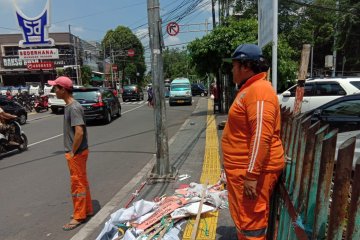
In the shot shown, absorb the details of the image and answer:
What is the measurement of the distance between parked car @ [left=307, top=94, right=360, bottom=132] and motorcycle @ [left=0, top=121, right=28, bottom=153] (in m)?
7.61

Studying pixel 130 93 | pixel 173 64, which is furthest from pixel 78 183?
pixel 173 64

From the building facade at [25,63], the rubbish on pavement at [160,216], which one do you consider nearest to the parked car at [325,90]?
the rubbish on pavement at [160,216]

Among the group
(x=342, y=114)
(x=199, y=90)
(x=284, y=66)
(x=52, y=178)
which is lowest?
(x=199, y=90)

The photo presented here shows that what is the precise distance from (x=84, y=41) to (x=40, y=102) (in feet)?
116

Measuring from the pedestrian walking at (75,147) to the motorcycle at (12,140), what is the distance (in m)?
5.74

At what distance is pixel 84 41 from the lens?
5831 centimetres

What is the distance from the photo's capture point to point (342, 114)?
295 inches

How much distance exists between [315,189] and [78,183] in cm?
337

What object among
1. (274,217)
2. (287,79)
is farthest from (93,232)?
(287,79)

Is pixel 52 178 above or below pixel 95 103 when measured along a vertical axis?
below

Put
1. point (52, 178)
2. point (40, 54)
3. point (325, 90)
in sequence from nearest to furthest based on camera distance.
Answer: point (52, 178) < point (325, 90) < point (40, 54)

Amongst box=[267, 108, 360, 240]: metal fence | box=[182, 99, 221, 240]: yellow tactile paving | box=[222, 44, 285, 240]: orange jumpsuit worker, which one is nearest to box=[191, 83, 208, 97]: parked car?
box=[182, 99, 221, 240]: yellow tactile paving

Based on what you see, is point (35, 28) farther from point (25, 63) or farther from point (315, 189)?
point (315, 189)

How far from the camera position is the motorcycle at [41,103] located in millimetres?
25058
